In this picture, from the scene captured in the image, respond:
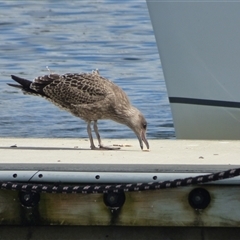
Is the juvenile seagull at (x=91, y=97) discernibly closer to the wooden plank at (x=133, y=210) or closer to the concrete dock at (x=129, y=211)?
the concrete dock at (x=129, y=211)

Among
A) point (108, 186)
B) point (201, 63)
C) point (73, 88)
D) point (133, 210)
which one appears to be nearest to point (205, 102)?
point (201, 63)

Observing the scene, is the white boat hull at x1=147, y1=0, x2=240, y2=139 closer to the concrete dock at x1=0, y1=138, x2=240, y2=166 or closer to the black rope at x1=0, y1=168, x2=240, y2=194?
the concrete dock at x1=0, y1=138, x2=240, y2=166

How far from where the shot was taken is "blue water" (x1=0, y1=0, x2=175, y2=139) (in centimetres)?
1116

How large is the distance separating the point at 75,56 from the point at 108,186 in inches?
402

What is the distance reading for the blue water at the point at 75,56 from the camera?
36.6 ft

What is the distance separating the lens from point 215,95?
24.4ft

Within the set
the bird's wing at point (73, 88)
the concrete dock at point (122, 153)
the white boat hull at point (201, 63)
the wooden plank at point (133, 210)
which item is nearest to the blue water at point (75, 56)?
the white boat hull at point (201, 63)

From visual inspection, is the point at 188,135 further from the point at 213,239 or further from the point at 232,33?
the point at 213,239

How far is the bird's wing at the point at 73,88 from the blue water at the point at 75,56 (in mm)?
3303

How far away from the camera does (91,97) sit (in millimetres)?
6988

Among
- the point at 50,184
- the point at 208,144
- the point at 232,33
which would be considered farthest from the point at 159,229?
the point at 232,33

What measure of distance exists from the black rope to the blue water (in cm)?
547

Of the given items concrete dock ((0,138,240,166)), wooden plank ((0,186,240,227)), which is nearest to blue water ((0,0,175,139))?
concrete dock ((0,138,240,166))

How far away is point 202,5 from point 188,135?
3.80 feet
